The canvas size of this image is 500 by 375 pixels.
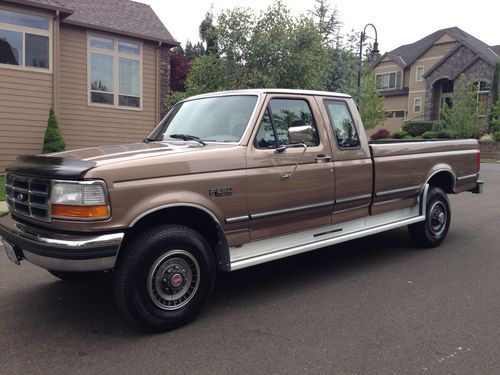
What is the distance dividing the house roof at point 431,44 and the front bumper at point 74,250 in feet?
136

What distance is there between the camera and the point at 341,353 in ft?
11.0

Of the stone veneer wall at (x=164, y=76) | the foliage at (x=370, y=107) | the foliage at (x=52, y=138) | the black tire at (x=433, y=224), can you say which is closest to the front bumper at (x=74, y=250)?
the black tire at (x=433, y=224)

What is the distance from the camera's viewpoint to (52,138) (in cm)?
1380

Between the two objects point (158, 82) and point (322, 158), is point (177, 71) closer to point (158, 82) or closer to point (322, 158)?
point (158, 82)

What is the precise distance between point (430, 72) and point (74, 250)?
44788mm

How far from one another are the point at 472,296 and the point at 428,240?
1.86 meters

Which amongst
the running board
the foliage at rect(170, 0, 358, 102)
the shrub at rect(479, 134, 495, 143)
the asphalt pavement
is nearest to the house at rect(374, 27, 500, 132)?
the shrub at rect(479, 134, 495, 143)

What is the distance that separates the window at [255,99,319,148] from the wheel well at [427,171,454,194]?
2.56 m

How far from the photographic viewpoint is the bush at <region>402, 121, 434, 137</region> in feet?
124

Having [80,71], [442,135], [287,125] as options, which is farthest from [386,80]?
[287,125]

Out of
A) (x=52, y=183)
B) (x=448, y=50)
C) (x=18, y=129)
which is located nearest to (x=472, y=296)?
(x=52, y=183)

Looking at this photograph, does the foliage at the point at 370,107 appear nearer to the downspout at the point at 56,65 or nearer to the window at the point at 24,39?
the downspout at the point at 56,65

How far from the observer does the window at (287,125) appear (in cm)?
451

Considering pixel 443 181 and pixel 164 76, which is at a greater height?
pixel 164 76
